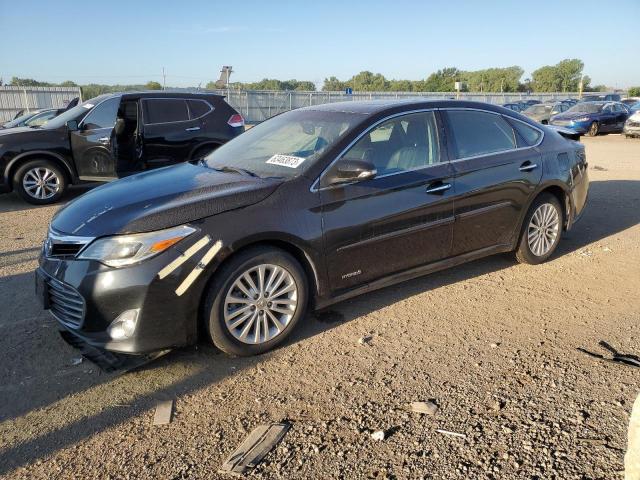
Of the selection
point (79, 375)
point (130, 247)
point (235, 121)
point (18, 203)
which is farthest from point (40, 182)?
point (130, 247)

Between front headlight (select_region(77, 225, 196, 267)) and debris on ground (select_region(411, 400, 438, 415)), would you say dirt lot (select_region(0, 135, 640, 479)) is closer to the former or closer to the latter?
debris on ground (select_region(411, 400, 438, 415))

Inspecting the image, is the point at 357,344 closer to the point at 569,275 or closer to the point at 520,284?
the point at 520,284

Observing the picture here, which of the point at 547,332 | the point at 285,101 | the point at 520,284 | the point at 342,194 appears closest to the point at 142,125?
the point at 342,194

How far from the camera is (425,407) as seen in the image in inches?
117

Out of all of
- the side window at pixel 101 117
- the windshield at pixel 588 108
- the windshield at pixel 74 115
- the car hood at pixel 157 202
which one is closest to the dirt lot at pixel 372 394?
the car hood at pixel 157 202

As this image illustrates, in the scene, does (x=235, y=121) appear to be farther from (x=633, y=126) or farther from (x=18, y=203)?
(x=633, y=126)

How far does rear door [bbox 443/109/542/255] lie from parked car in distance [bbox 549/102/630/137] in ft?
63.1

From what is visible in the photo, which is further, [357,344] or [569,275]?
[569,275]

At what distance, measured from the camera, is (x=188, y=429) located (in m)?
2.81

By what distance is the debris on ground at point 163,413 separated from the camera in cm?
288

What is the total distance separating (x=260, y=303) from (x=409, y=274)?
4.45 ft

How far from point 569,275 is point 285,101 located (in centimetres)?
2825

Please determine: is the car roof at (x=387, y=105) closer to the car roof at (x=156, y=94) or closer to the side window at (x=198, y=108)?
the side window at (x=198, y=108)

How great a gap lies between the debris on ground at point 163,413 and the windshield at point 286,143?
1.73m
